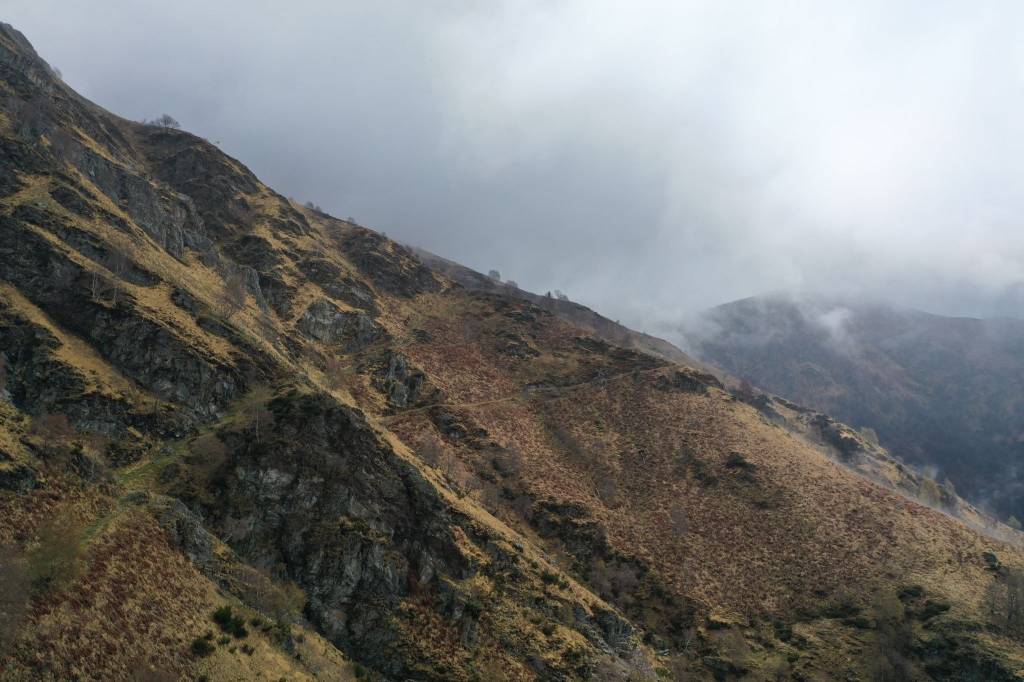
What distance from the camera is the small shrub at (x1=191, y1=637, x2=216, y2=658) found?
3975 centimetres

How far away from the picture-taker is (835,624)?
77625mm

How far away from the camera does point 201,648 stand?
4000 cm

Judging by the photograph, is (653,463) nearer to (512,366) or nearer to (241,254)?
(512,366)

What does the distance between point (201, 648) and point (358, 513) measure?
26.4 meters

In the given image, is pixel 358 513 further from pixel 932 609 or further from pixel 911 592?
pixel 911 592

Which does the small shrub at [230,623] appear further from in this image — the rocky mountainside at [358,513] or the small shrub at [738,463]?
the small shrub at [738,463]

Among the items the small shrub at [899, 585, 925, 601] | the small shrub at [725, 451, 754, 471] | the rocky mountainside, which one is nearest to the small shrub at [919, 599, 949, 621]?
the rocky mountainside

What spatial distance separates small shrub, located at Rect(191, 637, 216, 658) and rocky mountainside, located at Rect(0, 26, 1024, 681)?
1.77 ft

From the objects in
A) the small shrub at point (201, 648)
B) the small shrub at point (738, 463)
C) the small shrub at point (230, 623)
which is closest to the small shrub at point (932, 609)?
the small shrub at point (738, 463)

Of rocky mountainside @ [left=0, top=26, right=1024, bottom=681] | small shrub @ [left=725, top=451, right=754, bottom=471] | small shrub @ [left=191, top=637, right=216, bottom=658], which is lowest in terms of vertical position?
small shrub @ [left=191, top=637, right=216, bottom=658]

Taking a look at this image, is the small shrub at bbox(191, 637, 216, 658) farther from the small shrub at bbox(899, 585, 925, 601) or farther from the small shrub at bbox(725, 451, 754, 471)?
the small shrub at bbox(725, 451, 754, 471)

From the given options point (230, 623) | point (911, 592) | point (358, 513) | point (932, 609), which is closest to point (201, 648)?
point (230, 623)

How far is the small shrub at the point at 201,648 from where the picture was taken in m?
39.8

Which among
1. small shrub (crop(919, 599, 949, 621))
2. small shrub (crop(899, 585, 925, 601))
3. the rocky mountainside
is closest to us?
the rocky mountainside
